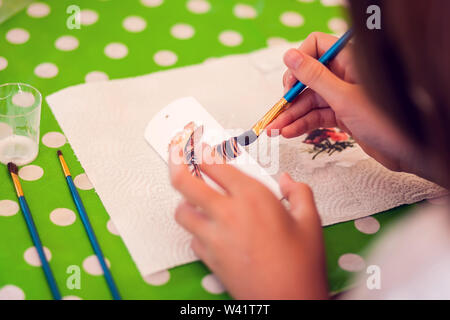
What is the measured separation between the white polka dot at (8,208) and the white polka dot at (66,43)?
0.29m

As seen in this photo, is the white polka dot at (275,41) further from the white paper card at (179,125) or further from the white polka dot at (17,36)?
the white polka dot at (17,36)

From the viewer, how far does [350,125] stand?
595 millimetres

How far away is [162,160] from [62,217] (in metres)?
0.14

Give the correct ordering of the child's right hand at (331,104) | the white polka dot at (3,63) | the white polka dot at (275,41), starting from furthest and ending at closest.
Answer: the white polka dot at (275,41)
the white polka dot at (3,63)
the child's right hand at (331,104)

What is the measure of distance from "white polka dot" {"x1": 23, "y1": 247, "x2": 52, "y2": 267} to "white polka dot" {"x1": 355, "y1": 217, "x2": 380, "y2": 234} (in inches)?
13.9

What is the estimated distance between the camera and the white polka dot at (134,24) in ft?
2.58

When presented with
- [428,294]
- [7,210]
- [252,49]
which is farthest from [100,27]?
[428,294]

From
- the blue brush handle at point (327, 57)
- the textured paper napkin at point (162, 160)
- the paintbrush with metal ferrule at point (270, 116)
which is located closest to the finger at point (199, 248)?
the textured paper napkin at point (162, 160)

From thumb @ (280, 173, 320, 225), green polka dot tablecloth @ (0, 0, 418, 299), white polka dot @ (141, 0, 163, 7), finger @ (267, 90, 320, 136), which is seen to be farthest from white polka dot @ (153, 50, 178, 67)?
thumb @ (280, 173, 320, 225)

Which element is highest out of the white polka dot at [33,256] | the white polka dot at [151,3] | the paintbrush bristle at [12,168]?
the white polka dot at [151,3]

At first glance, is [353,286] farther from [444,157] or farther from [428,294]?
[444,157]

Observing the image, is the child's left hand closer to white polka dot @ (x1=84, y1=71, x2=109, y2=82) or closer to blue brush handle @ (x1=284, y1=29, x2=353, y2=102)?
blue brush handle @ (x1=284, y1=29, x2=353, y2=102)

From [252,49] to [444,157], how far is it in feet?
1.47

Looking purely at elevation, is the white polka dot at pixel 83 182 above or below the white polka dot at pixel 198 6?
below
